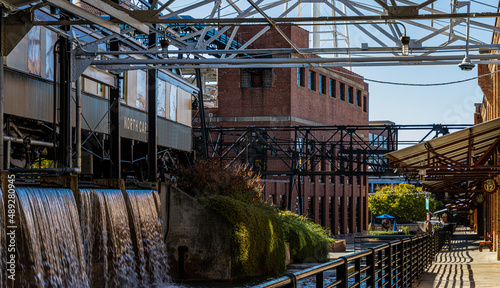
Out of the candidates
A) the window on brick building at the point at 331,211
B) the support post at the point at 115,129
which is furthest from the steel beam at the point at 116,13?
the window on brick building at the point at 331,211

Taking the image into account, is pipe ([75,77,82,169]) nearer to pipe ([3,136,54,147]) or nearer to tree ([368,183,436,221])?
pipe ([3,136,54,147])

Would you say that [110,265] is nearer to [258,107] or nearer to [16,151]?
[16,151]

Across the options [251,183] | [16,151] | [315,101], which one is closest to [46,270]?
[16,151]

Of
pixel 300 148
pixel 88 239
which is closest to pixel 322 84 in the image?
pixel 300 148

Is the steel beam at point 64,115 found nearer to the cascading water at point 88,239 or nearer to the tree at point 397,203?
the cascading water at point 88,239

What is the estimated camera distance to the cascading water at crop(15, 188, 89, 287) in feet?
43.1

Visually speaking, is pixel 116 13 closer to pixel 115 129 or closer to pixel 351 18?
pixel 351 18

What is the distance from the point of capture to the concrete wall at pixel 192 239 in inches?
826

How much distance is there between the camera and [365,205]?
238ft

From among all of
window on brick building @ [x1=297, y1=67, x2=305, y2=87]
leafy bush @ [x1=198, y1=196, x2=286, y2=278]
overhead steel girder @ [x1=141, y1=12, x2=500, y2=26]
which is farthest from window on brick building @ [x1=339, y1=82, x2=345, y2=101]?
overhead steel girder @ [x1=141, y1=12, x2=500, y2=26]

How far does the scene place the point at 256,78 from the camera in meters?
56.1

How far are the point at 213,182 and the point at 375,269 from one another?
50.1ft

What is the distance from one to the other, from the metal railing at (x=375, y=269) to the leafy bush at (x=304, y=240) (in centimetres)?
658

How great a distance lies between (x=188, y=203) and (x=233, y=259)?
2293 millimetres
